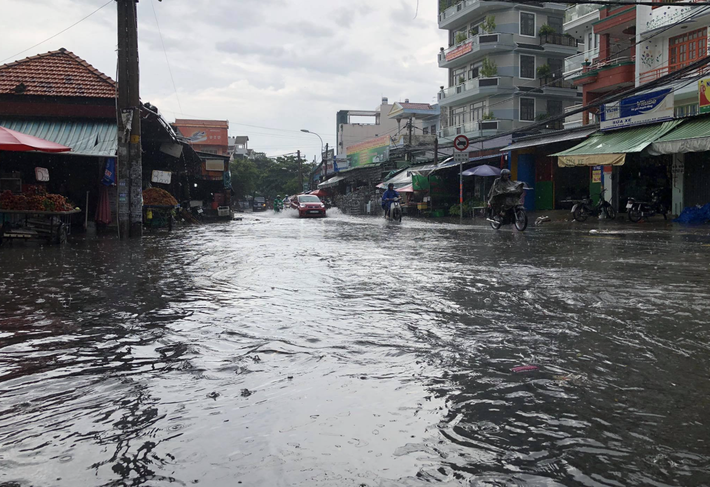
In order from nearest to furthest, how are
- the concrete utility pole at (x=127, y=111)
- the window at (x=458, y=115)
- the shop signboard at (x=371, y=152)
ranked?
the concrete utility pole at (x=127, y=111)
the window at (x=458, y=115)
the shop signboard at (x=371, y=152)

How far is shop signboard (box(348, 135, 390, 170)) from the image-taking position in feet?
159

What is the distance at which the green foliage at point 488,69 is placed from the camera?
41844mm

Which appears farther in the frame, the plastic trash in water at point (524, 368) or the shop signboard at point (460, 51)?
the shop signboard at point (460, 51)

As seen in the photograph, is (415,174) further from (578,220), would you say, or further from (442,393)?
(442,393)

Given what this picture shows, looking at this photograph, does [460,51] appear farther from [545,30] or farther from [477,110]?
[545,30]

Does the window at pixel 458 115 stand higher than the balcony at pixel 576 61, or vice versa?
the balcony at pixel 576 61

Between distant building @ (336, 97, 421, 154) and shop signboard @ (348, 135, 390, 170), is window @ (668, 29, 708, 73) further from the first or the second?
distant building @ (336, 97, 421, 154)

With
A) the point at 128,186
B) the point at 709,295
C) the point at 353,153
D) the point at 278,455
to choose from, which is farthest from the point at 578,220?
the point at 353,153

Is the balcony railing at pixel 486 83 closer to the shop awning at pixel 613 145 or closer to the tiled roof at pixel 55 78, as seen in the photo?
the shop awning at pixel 613 145

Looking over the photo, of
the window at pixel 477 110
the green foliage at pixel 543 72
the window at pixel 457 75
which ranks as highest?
the window at pixel 457 75

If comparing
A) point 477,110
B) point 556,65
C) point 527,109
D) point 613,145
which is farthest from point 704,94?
point 556,65

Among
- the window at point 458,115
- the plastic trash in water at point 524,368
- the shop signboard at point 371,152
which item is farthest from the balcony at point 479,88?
the plastic trash in water at point 524,368

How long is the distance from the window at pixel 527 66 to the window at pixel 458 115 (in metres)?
5.11

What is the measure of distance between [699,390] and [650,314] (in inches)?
82.8
